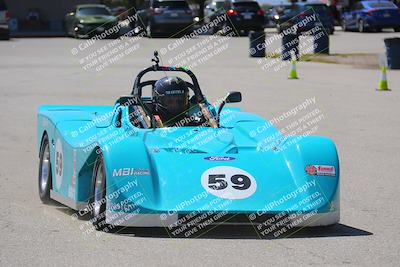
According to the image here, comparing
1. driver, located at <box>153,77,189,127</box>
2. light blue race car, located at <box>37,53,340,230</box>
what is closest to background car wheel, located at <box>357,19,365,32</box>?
driver, located at <box>153,77,189,127</box>

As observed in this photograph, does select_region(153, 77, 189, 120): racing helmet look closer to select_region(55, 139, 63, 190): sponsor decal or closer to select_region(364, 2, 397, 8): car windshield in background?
select_region(55, 139, 63, 190): sponsor decal

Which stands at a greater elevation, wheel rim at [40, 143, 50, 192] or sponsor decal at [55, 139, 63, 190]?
sponsor decal at [55, 139, 63, 190]

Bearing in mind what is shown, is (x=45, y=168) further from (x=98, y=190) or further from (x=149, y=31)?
(x=149, y=31)

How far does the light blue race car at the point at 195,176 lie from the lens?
7.72 m

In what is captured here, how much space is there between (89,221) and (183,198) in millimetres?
1008

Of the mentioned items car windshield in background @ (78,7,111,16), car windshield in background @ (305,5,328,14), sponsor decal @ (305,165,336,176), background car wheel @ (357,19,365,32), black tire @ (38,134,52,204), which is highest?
sponsor decal @ (305,165,336,176)

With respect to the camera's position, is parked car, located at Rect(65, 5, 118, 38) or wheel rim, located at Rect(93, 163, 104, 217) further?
parked car, located at Rect(65, 5, 118, 38)

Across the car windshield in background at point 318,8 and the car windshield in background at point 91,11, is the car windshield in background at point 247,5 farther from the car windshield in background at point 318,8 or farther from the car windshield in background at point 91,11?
the car windshield in background at point 91,11

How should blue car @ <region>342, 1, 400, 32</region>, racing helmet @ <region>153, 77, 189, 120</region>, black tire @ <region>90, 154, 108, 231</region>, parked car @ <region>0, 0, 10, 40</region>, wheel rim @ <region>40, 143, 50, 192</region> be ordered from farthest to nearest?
1. blue car @ <region>342, 1, 400, 32</region>
2. parked car @ <region>0, 0, 10, 40</region>
3. wheel rim @ <region>40, 143, 50, 192</region>
4. racing helmet @ <region>153, 77, 189, 120</region>
5. black tire @ <region>90, 154, 108, 231</region>

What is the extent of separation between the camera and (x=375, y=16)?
44594 millimetres

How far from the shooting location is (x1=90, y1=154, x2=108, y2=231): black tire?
8070 mm

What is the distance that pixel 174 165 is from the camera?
809 cm

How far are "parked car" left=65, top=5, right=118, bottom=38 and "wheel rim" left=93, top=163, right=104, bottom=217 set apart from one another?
32945 mm

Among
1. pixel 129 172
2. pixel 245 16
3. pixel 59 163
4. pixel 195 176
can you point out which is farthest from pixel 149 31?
pixel 129 172
